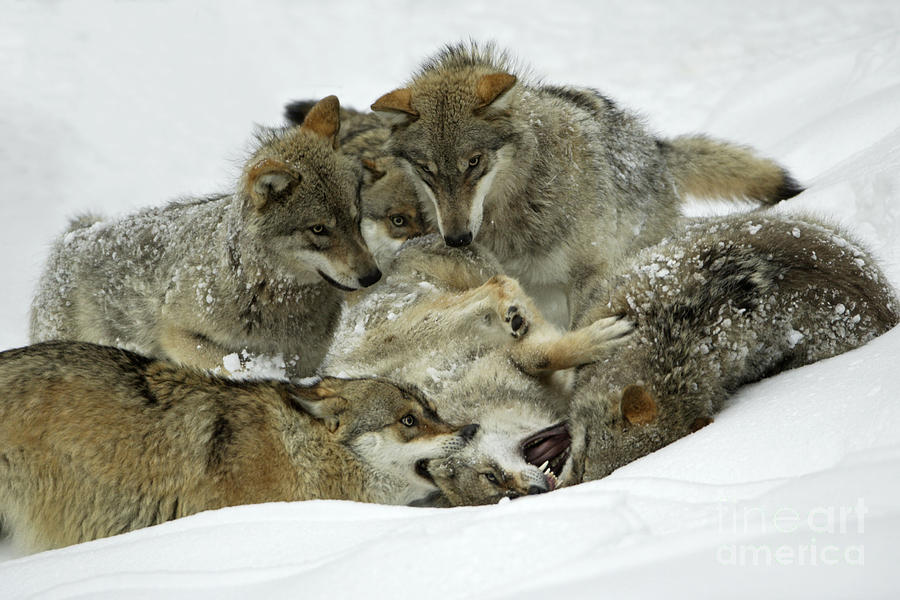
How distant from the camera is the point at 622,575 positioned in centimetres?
206

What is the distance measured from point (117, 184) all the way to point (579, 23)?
6.71m

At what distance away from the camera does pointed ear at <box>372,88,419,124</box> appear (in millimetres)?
5328

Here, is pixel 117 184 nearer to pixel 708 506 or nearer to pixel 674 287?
pixel 674 287

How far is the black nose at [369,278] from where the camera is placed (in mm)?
5094

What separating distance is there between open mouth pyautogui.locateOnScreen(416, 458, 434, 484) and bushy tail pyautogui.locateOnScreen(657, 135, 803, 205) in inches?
144

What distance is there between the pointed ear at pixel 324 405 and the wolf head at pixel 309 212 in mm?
1271

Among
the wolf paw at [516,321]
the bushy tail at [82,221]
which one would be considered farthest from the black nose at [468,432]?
the bushy tail at [82,221]

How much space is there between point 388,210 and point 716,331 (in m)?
2.50

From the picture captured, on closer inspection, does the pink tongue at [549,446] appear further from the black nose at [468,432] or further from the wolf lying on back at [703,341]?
the black nose at [468,432]

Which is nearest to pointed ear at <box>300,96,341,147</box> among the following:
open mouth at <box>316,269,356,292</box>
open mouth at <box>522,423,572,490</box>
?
open mouth at <box>316,269,356,292</box>

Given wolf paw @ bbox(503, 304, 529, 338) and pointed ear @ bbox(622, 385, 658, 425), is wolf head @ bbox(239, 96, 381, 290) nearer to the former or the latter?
wolf paw @ bbox(503, 304, 529, 338)

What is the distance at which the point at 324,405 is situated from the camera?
392 cm

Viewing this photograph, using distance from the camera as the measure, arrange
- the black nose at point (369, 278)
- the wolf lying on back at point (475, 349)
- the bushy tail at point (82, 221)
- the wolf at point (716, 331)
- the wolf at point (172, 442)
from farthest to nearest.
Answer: the bushy tail at point (82, 221) → the black nose at point (369, 278) → the wolf lying on back at point (475, 349) → the wolf at point (716, 331) → the wolf at point (172, 442)

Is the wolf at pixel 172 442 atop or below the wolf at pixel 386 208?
below
